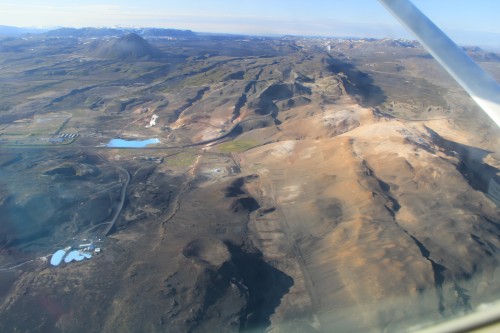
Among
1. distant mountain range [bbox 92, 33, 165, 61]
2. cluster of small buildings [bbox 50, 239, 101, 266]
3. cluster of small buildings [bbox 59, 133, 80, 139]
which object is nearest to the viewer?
cluster of small buildings [bbox 50, 239, 101, 266]

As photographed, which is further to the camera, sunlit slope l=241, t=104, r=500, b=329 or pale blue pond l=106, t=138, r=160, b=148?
pale blue pond l=106, t=138, r=160, b=148

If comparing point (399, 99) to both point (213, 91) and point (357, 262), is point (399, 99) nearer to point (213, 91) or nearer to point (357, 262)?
point (213, 91)

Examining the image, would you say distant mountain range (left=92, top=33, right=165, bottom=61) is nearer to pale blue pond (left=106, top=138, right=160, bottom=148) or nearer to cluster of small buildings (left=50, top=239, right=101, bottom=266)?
pale blue pond (left=106, top=138, right=160, bottom=148)

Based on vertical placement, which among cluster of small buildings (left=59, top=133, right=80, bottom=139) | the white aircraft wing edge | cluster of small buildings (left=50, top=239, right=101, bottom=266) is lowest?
cluster of small buildings (left=59, top=133, right=80, bottom=139)

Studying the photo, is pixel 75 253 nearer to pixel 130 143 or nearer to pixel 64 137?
pixel 130 143

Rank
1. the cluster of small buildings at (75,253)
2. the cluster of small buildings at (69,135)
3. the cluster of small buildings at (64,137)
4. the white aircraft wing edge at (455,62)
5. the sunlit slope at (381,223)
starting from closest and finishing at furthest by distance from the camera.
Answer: the white aircraft wing edge at (455,62) → the sunlit slope at (381,223) → the cluster of small buildings at (75,253) → the cluster of small buildings at (64,137) → the cluster of small buildings at (69,135)

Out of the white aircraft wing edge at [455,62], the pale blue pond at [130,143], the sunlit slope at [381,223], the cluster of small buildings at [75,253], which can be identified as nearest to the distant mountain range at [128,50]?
the pale blue pond at [130,143]

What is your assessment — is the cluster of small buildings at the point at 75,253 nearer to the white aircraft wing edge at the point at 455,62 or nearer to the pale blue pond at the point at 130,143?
the pale blue pond at the point at 130,143

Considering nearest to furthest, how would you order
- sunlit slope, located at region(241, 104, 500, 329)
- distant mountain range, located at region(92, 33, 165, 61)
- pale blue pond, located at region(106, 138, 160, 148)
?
sunlit slope, located at region(241, 104, 500, 329), pale blue pond, located at region(106, 138, 160, 148), distant mountain range, located at region(92, 33, 165, 61)

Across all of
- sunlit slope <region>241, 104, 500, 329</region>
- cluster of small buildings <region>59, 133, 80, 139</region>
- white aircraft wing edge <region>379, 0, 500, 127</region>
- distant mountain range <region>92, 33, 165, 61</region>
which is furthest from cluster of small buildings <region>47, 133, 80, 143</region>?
distant mountain range <region>92, 33, 165, 61</region>
